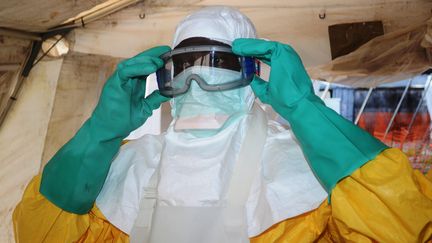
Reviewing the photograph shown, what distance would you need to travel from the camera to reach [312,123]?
27.5 inches

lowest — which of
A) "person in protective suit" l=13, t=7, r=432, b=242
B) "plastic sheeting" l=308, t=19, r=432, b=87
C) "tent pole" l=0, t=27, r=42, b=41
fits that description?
"person in protective suit" l=13, t=7, r=432, b=242

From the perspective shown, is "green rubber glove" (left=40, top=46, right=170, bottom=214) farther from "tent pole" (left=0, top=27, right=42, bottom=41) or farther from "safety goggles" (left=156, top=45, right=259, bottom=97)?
"tent pole" (left=0, top=27, right=42, bottom=41)

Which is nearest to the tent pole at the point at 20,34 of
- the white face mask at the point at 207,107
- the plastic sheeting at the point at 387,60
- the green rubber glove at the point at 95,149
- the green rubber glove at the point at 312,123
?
the green rubber glove at the point at 95,149

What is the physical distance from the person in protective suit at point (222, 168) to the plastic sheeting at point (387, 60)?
0.51 meters

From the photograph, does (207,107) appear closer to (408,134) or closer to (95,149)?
(95,149)

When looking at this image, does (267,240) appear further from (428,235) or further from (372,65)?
(372,65)

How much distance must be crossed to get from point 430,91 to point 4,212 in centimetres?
243

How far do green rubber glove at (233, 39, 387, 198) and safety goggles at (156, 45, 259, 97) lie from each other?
1.9 inches

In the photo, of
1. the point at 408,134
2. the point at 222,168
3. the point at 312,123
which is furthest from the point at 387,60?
the point at 408,134

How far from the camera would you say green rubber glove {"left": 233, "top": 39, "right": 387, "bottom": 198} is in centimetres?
66

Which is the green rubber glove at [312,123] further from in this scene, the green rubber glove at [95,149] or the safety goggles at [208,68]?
the green rubber glove at [95,149]

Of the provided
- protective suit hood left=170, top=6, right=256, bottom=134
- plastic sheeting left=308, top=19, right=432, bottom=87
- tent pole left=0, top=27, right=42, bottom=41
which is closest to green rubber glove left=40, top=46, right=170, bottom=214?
protective suit hood left=170, top=6, right=256, bottom=134

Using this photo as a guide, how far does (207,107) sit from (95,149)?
270 millimetres

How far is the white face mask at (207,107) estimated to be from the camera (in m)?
0.80
